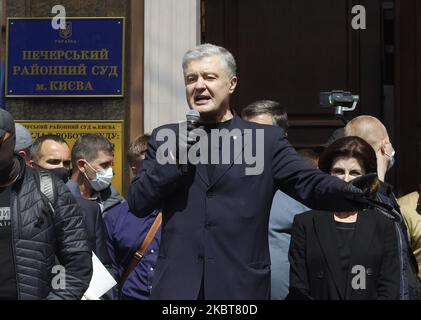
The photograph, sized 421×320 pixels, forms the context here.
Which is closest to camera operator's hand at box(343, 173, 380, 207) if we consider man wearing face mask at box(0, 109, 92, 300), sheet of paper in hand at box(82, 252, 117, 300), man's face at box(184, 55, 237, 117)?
man's face at box(184, 55, 237, 117)

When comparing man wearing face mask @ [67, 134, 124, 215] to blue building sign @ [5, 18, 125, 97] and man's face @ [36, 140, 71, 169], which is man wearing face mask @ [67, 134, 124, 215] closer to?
man's face @ [36, 140, 71, 169]

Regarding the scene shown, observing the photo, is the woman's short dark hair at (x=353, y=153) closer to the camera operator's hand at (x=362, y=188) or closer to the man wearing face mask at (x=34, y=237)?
the camera operator's hand at (x=362, y=188)

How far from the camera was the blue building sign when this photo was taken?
8.01m

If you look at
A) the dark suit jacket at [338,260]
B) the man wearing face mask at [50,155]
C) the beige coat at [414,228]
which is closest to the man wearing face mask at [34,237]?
the dark suit jacket at [338,260]

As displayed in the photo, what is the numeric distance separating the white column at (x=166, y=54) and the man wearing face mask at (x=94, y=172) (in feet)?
5.27

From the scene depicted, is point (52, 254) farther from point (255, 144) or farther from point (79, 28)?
point (79, 28)

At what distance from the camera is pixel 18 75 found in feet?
26.7

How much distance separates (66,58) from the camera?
317 inches

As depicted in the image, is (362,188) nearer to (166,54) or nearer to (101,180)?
(101,180)

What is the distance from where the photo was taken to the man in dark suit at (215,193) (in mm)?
4047

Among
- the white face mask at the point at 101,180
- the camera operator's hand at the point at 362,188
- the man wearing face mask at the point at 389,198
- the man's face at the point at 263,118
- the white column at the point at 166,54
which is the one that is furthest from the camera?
the white column at the point at 166,54
